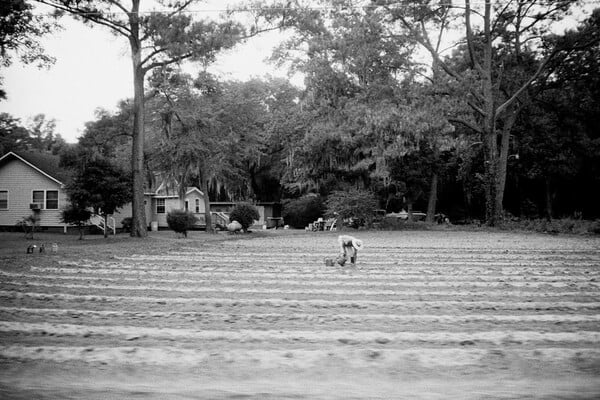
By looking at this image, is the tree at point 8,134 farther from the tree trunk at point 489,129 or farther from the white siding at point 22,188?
the tree trunk at point 489,129

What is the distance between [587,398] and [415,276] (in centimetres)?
559

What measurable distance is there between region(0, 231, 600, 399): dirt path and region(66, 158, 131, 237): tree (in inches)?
485

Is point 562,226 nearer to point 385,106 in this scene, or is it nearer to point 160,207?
point 385,106

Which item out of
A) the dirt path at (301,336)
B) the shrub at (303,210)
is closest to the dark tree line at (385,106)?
the shrub at (303,210)

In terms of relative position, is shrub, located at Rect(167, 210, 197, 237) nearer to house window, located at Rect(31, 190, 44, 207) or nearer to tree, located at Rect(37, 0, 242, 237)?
tree, located at Rect(37, 0, 242, 237)

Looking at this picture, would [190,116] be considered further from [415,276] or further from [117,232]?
[415,276]

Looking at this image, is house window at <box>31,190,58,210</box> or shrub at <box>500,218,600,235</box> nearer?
shrub at <box>500,218,600,235</box>

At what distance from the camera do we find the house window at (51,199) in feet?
87.9

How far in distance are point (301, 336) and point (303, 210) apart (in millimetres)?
36788

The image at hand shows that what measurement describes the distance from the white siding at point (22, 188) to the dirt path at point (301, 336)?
20317 millimetres

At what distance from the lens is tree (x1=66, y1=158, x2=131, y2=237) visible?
20203 millimetres

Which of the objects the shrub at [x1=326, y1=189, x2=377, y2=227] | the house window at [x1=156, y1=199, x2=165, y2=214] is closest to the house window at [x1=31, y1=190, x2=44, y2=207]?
the house window at [x1=156, y1=199, x2=165, y2=214]

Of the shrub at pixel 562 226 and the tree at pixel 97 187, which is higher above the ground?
the tree at pixel 97 187

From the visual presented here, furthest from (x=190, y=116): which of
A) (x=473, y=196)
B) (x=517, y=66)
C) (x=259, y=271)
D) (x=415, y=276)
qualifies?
(x=473, y=196)
